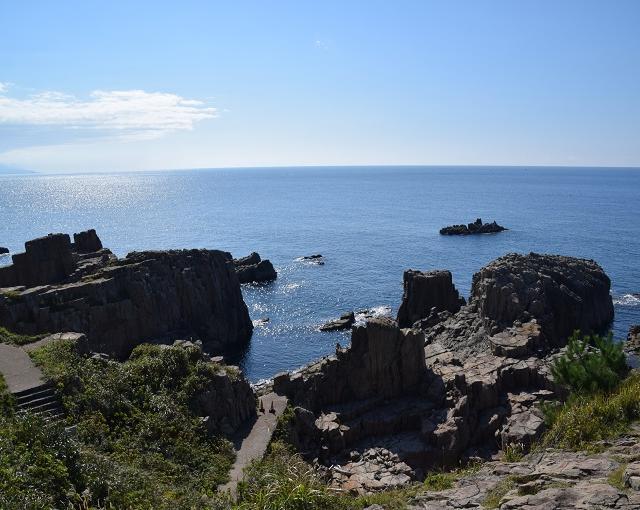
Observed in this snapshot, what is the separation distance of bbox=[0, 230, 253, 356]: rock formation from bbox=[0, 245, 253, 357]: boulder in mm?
92

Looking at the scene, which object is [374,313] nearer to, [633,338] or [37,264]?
[633,338]

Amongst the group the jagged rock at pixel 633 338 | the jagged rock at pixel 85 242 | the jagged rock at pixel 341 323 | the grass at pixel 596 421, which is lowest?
the jagged rock at pixel 341 323

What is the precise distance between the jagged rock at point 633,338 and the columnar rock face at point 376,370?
27.9 metres

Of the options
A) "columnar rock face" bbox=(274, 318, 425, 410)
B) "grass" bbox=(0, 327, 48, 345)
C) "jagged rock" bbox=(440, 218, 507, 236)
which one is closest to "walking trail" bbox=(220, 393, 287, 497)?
"columnar rock face" bbox=(274, 318, 425, 410)

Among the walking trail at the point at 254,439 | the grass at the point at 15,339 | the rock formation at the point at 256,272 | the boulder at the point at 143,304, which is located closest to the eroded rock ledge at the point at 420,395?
the walking trail at the point at 254,439

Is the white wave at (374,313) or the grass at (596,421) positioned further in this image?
the white wave at (374,313)

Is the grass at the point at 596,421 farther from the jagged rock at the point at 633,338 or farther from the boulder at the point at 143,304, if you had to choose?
the boulder at the point at 143,304

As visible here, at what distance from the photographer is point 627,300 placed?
8231 cm

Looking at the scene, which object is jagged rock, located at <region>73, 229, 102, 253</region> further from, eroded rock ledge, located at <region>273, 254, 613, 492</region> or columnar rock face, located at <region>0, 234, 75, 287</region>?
eroded rock ledge, located at <region>273, 254, 613, 492</region>

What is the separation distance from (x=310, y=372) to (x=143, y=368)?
15.3 meters

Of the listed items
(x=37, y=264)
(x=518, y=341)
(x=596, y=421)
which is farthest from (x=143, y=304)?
(x=596, y=421)

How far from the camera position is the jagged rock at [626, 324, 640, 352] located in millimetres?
59331

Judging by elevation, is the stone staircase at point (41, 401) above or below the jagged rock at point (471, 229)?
below

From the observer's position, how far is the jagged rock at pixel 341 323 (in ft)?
243
